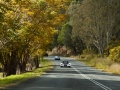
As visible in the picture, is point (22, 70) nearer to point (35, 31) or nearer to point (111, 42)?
point (35, 31)

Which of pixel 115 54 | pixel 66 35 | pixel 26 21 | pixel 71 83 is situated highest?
pixel 66 35

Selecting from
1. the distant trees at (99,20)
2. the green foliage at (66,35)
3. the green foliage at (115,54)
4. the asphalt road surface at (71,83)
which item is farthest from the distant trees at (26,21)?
the green foliage at (66,35)

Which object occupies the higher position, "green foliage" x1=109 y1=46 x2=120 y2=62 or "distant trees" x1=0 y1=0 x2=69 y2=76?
"distant trees" x1=0 y1=0 x2=69 y2=76

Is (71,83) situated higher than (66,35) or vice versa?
(66,35)

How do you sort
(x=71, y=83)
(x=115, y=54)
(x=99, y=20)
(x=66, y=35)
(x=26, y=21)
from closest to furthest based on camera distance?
(x=71, y=83)
(x=26, y=21)
(x=115, y=54)
(x=99, y=20)
(x=66, y=35)

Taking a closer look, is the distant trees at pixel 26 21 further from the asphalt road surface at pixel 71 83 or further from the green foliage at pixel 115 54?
the green foliage at pixel 115 54

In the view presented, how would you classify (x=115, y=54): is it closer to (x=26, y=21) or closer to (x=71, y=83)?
(x=26, y=21)

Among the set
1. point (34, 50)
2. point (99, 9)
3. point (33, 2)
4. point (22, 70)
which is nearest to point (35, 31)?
point (33, 2)

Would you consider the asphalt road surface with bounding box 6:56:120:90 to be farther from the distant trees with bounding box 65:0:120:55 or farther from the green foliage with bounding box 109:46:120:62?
the distant trees with bounding box 65:0:120:55

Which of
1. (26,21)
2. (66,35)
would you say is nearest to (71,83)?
(26,21)

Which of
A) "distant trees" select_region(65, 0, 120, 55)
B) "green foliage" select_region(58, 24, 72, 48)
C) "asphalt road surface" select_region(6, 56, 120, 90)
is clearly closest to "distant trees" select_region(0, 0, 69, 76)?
"asphalt road surface" select_region(6, 56, 120, 90)

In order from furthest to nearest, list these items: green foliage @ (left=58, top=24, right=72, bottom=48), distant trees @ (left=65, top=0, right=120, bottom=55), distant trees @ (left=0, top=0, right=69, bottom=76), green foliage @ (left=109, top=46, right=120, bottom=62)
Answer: green foliage @ (left=58, top=24, right=72, bottom=48), distant trees @ (left=65, top=0, right=120, bottom=55), green foliage @ (left=109, top=46, right=120, bottom=62), distant trees @ (left=0, top=0, right=69, bottom=76)

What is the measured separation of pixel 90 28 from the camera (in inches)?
2808

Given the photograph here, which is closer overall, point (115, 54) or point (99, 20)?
point (115, 54)
